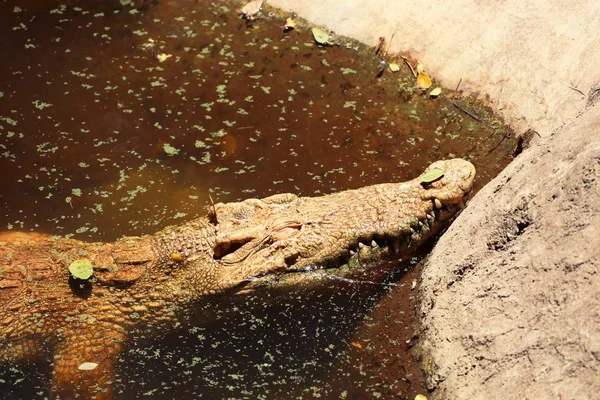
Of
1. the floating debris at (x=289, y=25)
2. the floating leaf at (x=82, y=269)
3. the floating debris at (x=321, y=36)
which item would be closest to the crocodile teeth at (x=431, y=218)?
the floating leaf at (x=82, y=269)

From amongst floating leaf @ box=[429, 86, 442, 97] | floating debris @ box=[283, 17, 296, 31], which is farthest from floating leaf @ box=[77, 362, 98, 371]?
floating debris @ box=[283, 17, 296, 31]

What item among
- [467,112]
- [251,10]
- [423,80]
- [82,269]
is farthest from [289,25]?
[82,269]

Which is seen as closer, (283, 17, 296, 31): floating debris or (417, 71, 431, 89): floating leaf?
(417, 71, 431, 89): floating leaf

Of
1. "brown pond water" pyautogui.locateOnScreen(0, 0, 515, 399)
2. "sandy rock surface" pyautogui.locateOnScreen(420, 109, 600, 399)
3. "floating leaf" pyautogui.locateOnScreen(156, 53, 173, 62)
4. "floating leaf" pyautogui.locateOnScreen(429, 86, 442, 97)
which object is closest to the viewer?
"sandy rock surface" pyautogui.locateOnScreen(420, 109, 600, 399)

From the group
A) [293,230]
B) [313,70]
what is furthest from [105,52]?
[293,230]

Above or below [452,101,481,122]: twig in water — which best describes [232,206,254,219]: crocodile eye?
below

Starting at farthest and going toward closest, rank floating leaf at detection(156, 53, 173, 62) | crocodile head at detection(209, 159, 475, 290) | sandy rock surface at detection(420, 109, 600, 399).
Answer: floating leaf at detection(156, 53, 173, 62)
crocodile head at detection(209, 159, 475, 290)
sandy rock surface at detection(420, 109, 600, 399)

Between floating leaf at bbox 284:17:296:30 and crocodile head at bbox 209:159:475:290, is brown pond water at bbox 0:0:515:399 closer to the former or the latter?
floating leaf at bbox 284:17:296:30

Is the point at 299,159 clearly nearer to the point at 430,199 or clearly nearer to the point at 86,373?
the point at 430,199
